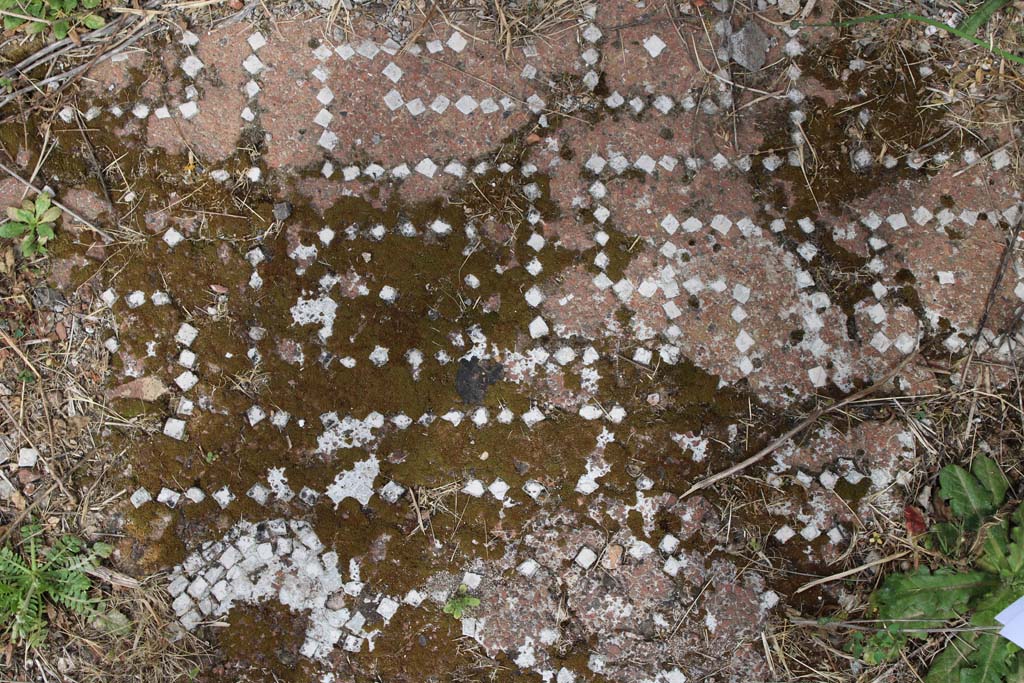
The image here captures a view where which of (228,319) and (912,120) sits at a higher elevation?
(912,120)

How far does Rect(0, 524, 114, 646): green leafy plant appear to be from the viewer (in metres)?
2.29

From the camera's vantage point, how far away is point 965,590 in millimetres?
2232

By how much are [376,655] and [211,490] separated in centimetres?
87

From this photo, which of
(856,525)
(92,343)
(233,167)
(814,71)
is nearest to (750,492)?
(856,525)

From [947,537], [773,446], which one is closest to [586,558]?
[773,446]

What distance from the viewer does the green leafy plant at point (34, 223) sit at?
2.37m

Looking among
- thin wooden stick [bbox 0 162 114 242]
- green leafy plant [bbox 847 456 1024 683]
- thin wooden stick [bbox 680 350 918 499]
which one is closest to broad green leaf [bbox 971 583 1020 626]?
green leafy plant [bbox 847 456 1024 683]

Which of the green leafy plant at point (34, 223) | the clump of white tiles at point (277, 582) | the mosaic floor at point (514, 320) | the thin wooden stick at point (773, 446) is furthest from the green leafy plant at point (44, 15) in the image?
the thin wooden stick at point (773, 446)

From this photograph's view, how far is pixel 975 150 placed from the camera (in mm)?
2426

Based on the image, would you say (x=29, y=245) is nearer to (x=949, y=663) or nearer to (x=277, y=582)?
(x=277, y=582)

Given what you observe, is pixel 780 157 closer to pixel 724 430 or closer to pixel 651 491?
pixel 724 430

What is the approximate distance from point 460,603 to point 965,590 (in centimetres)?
185

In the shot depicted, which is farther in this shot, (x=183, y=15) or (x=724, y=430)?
(x=183, y=15)

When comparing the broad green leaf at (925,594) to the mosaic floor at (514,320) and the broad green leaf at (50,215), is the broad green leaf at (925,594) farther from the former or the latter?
the broad green leaf at (50,215)
